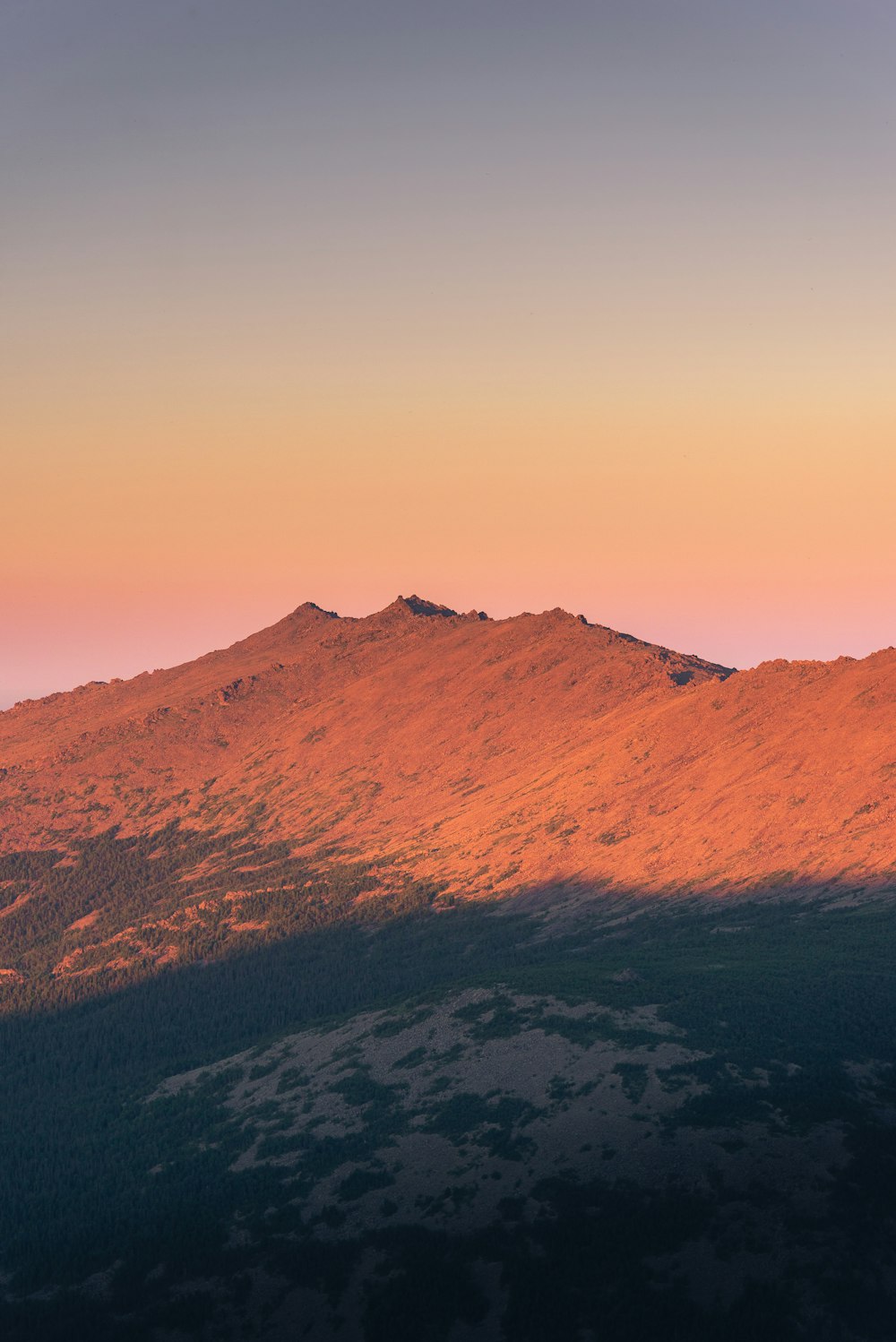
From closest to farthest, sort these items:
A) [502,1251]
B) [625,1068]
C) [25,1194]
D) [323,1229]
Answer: [502,1251]
[323,1229]
[625,1068]
[25,1194]

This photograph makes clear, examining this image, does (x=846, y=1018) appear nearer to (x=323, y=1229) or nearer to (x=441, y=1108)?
(x=441, y=1108)

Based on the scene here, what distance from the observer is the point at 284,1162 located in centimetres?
16850

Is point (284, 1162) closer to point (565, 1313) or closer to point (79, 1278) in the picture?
point (79, 1278)

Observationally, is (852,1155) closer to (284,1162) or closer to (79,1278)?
(284,1162)

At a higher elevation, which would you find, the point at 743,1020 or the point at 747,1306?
the point at 743,1020

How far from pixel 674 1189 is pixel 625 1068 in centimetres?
2845


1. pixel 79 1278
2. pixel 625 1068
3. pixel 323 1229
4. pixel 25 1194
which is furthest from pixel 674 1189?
pixel 25 1194

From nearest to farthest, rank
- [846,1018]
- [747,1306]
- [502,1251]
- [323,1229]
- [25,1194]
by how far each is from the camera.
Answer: [747,1306] → [502,1251] → [323,1229] → [846,1018] → [25,1194]

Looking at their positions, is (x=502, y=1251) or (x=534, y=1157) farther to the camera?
(x=534, y=1157)

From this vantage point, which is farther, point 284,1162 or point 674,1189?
point 284,1162

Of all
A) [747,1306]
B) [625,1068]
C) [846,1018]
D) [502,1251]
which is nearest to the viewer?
[747,1306]

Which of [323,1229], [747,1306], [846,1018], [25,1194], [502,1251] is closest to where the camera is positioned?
[747,1306]

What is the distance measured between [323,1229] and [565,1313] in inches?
1395

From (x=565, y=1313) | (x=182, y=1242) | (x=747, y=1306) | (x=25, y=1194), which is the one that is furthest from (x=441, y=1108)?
(x=25, y=1194)
